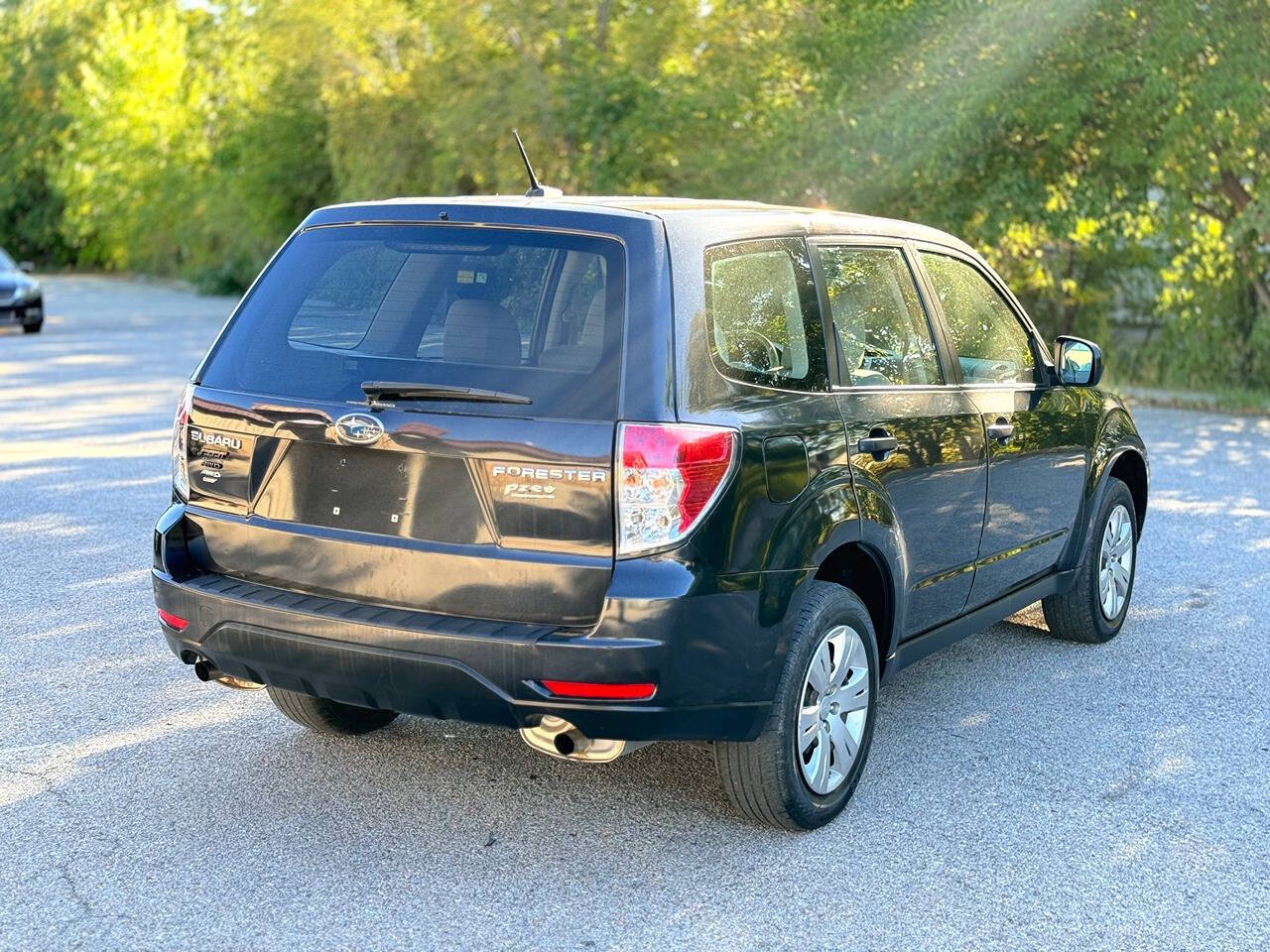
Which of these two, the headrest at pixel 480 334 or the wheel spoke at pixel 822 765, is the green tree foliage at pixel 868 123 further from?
the headrest at pixel 480 334

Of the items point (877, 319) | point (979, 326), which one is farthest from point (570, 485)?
point (979, 326)

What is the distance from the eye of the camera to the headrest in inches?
166

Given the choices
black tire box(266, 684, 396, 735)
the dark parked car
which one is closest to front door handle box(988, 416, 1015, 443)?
black tire box(266, 684, 396, 735)

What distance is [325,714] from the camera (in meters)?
5.21

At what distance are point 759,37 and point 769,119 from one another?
106 inches

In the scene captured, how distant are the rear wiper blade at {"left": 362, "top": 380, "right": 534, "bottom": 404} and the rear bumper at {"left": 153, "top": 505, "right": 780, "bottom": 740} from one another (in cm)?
55

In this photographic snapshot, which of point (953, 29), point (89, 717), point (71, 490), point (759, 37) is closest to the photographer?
point (89, 717)

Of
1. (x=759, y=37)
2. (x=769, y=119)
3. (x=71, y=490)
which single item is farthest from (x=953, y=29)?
(x=71, y=490)

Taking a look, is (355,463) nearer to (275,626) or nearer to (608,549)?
(275,626)

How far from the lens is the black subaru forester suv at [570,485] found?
4023mm

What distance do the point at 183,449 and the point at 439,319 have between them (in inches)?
38.0

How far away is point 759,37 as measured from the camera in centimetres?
2150

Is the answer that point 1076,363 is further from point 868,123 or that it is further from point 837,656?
point 868,123

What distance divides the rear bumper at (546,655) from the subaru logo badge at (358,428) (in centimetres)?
45
